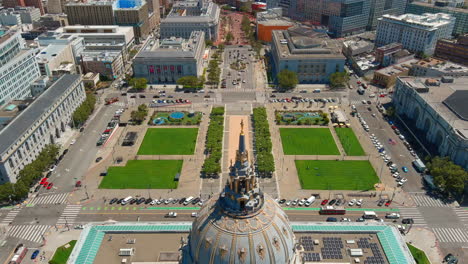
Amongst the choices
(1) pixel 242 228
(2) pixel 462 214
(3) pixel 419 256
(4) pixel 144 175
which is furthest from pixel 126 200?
(2) pixel 462 214

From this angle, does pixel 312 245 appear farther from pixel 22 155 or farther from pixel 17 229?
pixel 22 155

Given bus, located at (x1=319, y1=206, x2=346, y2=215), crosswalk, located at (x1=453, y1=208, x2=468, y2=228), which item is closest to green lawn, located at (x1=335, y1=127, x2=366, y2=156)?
bus, located at (x1=319, y1=206, x2=346, y2=215)

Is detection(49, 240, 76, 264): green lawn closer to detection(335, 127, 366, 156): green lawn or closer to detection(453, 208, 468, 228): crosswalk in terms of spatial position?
detection(335, 127, 366, 156): green lawn

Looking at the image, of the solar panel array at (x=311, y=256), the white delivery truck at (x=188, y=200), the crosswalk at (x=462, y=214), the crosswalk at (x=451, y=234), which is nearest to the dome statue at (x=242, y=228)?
the solar panel array at (x=311, y=256)

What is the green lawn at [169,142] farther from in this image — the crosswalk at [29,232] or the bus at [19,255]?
the bus at [19,255]

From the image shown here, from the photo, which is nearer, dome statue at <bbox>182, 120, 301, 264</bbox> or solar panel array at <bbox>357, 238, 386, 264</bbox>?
dome statue at <bbox>182, 120, 301, 264</bbox>

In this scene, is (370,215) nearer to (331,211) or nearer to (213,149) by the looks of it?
(331,211)

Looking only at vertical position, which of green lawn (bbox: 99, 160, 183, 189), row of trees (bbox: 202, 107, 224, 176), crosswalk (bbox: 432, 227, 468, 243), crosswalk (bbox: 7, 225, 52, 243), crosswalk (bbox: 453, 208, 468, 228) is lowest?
crosswalk (bbox: 432, 227, 468, 243)
